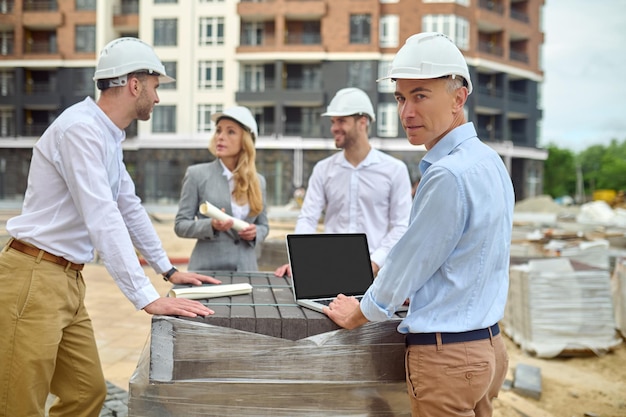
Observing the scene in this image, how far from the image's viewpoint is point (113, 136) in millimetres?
2447

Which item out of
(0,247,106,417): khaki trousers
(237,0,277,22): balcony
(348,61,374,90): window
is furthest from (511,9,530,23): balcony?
(0,247,106,417): khaki trousers

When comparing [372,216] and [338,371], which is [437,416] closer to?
[338,371]

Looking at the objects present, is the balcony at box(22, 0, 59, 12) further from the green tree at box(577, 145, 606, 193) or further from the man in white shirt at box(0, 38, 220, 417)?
the green tree at box(577, 145, 606, 193)

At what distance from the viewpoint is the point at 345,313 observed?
6.77 feet

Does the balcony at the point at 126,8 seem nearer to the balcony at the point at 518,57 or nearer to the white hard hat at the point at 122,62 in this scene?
the balcony at the point at 518,57

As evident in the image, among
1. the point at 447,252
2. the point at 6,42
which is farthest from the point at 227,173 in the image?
the point at 6,42

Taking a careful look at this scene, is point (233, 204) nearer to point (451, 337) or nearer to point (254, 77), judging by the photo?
point (451, 337)

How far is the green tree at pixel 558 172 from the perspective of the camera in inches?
2552

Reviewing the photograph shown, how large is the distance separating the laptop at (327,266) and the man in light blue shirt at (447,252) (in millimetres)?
479

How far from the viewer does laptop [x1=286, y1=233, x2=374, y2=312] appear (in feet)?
7.64

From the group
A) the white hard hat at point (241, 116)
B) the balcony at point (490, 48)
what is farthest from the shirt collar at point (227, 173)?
the balcony at point (490, 48)

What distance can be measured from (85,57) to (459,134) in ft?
110

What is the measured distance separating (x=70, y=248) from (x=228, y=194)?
1.28 meters

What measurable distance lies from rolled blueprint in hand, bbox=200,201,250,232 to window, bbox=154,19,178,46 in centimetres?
3024
